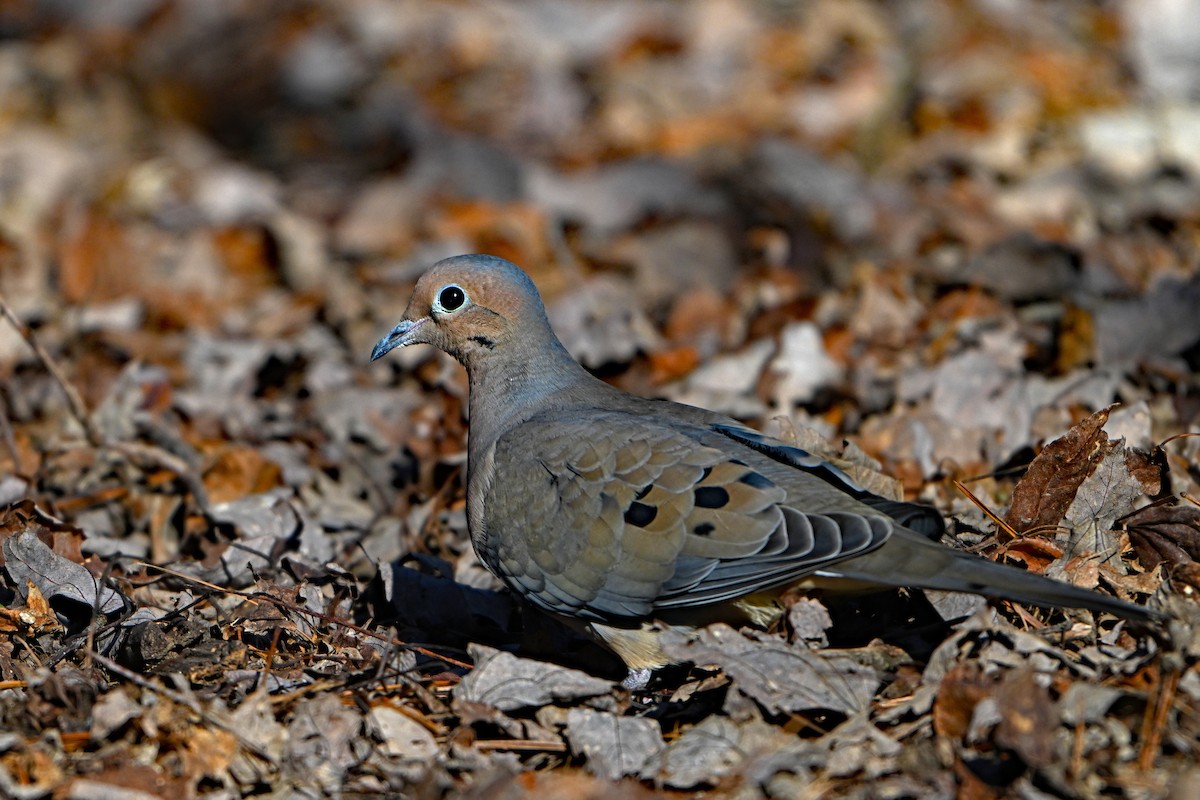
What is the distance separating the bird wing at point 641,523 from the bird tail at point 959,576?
53mm

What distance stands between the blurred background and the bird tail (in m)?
1.11

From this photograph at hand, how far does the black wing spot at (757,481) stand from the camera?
3561mm

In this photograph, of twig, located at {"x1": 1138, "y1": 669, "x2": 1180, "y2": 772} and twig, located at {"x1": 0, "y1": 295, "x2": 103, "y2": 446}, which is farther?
twig, located at {"x1": 0, "y1": 295, "x2": 103, "y2": 446}

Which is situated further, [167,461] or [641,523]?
[167,461]

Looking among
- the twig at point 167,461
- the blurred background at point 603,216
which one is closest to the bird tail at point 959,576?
the blurred background at point 603,216

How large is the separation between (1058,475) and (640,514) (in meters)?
1.26

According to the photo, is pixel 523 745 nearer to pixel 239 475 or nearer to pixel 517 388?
Answer: pixel 517 388

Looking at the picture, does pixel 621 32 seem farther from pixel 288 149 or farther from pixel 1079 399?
pixel 1079 399

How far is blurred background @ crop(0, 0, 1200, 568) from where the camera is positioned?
5.38m

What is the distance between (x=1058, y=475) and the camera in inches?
151

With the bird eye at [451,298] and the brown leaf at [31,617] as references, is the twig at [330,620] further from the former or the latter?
the bird eye at [451,298]

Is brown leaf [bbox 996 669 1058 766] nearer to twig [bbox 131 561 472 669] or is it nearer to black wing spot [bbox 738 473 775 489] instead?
black wing spot [bbox 738 473 775 489]

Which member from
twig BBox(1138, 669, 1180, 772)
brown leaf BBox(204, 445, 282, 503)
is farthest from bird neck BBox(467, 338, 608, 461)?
twig BBox(1138, 669, 1180, 772)

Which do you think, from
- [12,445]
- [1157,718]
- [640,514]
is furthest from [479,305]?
[1157,718]
